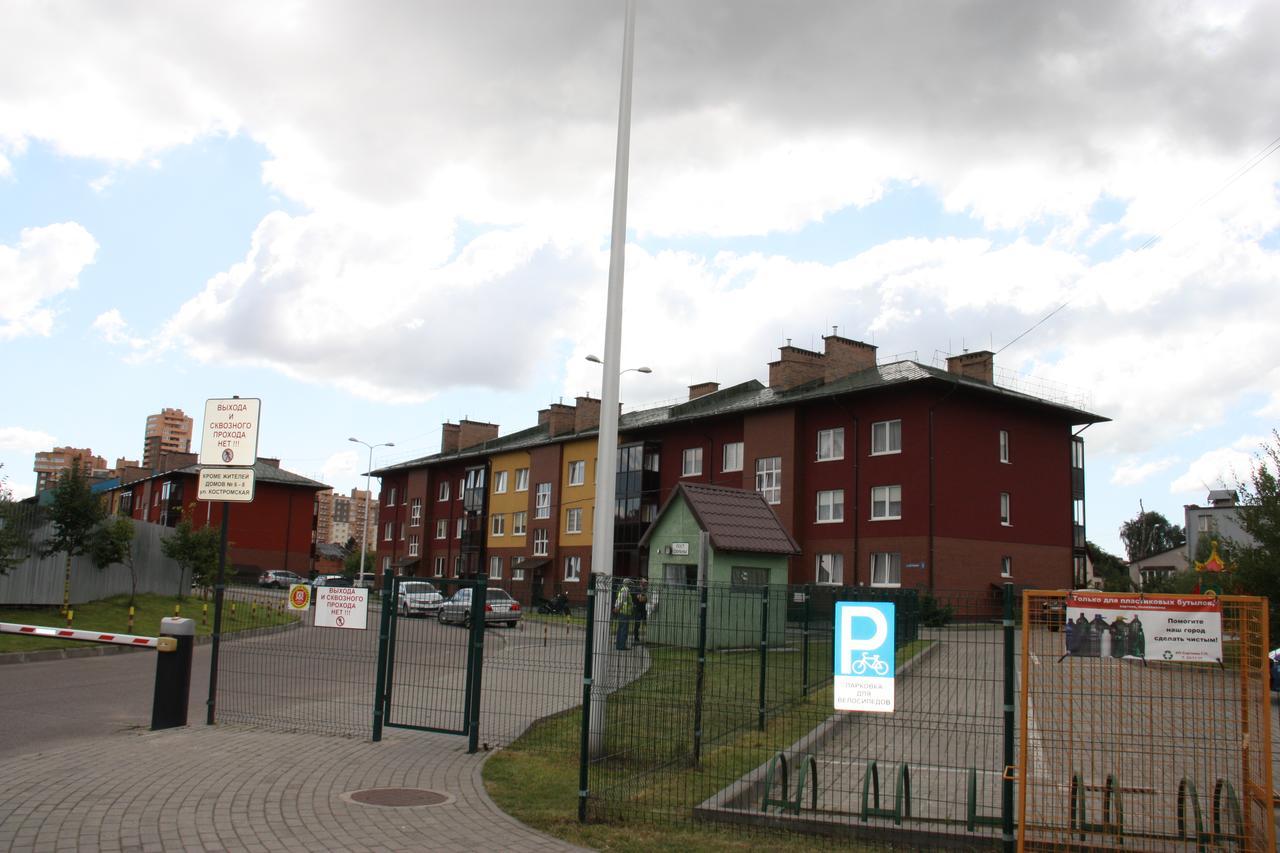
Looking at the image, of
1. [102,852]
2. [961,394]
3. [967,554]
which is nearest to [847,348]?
[961,394]

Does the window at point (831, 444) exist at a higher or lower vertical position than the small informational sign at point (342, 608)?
higher

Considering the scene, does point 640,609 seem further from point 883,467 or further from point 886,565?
point 883,467

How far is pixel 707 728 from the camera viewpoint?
11.9 meters

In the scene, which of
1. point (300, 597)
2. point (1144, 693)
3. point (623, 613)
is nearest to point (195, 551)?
point (300, 597)

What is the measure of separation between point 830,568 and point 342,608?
106 ft

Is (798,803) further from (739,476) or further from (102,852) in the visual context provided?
(739,476)

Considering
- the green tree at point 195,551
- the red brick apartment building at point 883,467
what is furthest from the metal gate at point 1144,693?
the green tree at point 195,551

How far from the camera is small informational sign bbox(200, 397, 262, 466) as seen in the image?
41.3 feet

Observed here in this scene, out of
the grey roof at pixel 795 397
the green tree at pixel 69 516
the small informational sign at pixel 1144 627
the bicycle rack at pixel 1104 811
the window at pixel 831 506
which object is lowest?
the bicycle rack at pixel 1104 811

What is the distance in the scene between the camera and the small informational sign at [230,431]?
1259cm

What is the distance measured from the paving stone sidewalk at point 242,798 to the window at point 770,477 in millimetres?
33823

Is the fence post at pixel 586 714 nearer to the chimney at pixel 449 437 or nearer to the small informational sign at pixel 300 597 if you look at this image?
the small informational sign at pixel 300 597

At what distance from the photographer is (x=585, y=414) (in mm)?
60406

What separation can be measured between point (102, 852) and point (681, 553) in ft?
67.1
